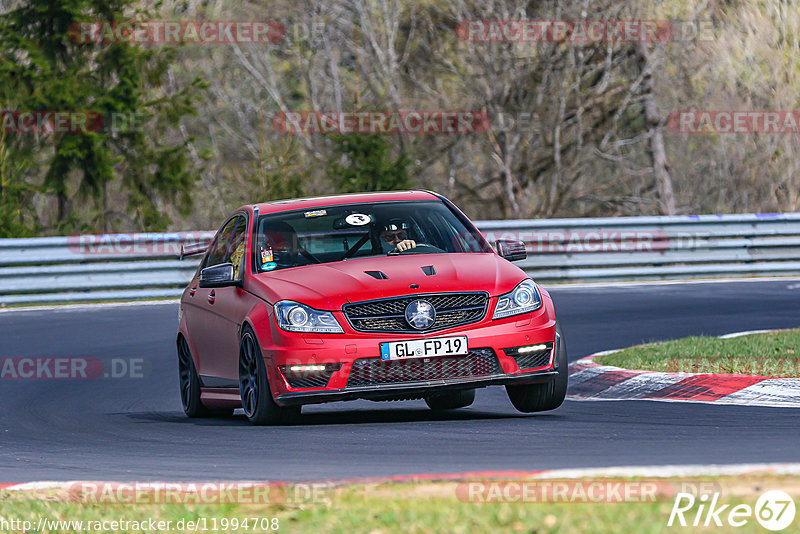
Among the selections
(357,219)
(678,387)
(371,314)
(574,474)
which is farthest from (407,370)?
(574,474)

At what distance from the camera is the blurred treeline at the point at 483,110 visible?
24.8 m

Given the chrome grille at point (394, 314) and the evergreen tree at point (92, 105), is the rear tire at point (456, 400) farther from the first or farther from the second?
the evergreen tree at point (92, 105)

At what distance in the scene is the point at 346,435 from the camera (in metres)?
7.97

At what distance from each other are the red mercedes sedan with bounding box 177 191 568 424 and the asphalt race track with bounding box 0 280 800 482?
28 cm

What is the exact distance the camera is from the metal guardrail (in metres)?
19.4

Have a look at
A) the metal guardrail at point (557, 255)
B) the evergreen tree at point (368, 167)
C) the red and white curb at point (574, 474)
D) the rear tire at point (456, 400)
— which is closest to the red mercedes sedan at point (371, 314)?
the rear tire at point (456, 400)

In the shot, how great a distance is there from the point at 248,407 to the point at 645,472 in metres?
3.94

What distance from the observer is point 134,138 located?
25.6m

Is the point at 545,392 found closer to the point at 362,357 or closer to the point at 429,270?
the point at 429,270

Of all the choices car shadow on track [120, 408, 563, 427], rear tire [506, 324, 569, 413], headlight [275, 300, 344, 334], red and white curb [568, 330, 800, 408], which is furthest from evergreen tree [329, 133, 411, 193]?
headlight [275, 300, 344, 334]

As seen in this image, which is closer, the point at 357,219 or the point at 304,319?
the point at 304,319

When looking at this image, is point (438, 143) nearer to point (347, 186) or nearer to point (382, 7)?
point (382, 7)

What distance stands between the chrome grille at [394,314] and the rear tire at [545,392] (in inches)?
33.3

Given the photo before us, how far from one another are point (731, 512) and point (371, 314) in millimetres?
3846
